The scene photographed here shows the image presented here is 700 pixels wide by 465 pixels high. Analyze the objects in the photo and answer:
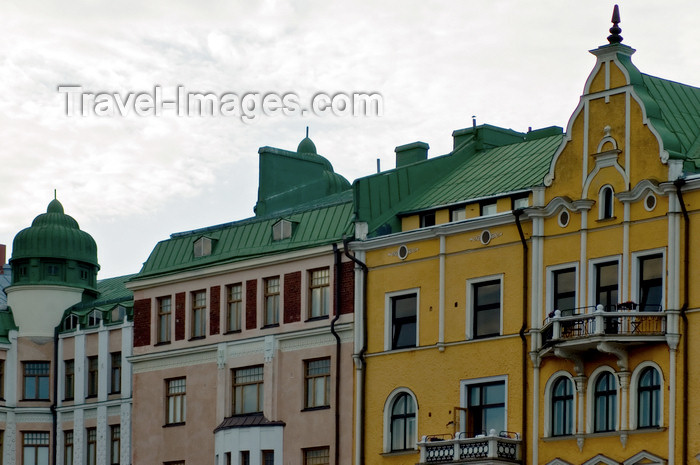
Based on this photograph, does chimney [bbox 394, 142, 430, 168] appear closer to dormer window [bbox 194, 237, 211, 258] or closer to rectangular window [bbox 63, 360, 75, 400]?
dormer window [bbox 194, 237, 211, 258]

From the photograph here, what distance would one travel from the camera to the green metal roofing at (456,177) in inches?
2859

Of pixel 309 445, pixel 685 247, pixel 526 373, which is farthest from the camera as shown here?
pixel 309 445

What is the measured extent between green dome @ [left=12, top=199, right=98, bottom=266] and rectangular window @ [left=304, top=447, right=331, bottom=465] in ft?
80.4

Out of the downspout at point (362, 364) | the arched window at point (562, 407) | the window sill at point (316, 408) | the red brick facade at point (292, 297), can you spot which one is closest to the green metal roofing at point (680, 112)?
the arched window at point (562, 407)

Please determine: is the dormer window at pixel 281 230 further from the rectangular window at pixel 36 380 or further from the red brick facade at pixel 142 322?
the rectangular window at pixel 36 380

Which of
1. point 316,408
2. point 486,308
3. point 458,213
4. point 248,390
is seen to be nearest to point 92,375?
point 248,390

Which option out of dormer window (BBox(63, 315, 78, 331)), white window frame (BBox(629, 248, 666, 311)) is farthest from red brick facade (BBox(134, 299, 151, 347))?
white window frame (BBox(629, 248, 666, 311))

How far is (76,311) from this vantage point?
94.6m

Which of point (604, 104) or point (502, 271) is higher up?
point (604, 104)

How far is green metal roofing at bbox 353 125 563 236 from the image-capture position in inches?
2859

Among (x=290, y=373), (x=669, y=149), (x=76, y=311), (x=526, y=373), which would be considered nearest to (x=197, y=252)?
(x=290, y=373)

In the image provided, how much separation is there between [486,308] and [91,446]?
92.0 ft

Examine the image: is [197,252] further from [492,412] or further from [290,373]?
[492,412]

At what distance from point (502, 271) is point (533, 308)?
2178 millimetres
